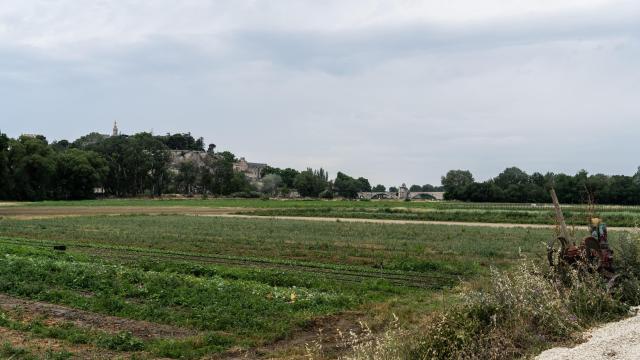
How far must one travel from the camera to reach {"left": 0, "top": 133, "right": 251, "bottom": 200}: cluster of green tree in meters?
120

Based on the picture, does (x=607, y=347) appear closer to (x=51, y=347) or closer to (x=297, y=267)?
(x=51, y=347)

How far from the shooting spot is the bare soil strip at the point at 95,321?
40.7 feet

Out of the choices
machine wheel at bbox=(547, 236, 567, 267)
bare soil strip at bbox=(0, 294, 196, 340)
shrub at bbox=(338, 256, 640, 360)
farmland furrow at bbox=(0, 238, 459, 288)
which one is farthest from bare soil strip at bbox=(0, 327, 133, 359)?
farmland furrow at bbox=(0, 238, 459, 288)

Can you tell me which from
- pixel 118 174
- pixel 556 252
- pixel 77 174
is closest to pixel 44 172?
pixel 77 174

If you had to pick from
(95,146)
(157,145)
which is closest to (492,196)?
(157,145)

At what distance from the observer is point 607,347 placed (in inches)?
322

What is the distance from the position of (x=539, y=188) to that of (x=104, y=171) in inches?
3820

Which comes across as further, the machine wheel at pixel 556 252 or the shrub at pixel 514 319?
the machine wheel at pixel 556 252

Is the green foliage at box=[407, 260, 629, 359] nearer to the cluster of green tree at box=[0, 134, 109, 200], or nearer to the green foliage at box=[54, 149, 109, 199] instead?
the cluster of green tree at box=[0, 134, 109, 200]

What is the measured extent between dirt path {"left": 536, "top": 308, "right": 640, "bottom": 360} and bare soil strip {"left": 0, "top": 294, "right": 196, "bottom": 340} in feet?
23.9

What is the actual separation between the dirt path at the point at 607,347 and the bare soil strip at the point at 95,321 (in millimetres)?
7287

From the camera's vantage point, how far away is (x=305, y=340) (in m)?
12.1

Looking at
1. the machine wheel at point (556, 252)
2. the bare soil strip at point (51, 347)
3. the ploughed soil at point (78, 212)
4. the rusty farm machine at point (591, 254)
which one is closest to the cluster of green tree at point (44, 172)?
the ploughed soil at point (78, 212)

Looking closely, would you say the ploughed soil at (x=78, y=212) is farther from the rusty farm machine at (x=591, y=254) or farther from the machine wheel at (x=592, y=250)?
the machine wheel at (x=592, y=250)
